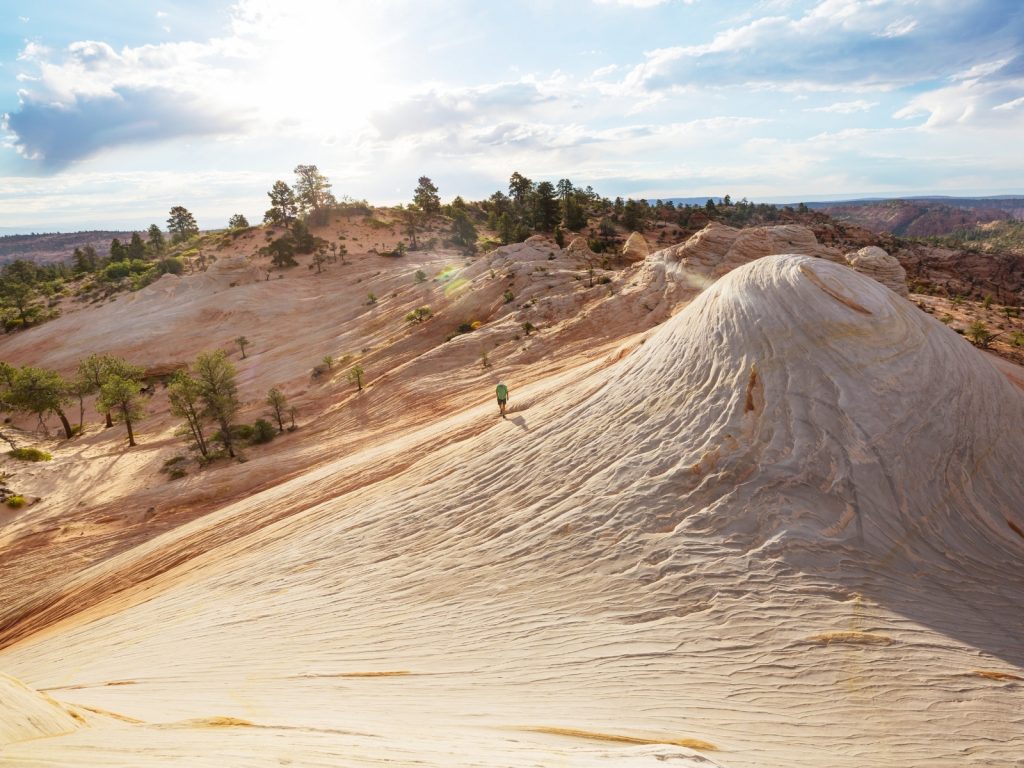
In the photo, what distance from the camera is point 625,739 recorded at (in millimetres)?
5449

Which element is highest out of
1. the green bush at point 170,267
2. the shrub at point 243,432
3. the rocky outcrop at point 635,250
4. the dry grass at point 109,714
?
the green bush at point 170,267

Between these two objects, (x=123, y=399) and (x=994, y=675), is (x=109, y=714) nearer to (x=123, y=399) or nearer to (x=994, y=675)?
(x=994, y=675)

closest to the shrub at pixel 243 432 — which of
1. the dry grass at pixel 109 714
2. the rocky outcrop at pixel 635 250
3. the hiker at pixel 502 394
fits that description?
the hiker at pixel 502 394

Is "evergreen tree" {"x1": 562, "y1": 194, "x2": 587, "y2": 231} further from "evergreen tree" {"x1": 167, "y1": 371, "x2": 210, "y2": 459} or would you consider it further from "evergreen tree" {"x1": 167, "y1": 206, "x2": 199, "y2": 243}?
"evergreen tree" {"x1": 167, "y1": 206, "x2": 199, "y2": 243}

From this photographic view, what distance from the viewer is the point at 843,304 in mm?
10961

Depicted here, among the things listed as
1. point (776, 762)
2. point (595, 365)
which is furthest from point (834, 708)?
point (595, 365)

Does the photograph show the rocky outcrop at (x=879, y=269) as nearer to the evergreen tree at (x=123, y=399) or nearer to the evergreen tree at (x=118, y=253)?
the evergreen tree at (x=123, y=399)

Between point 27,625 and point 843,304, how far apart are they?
2125 cm

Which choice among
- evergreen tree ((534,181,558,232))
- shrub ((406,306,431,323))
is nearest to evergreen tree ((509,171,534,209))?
evergreen tree ((534,181,558,232))

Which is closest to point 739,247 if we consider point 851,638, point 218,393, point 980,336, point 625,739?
point 980,336

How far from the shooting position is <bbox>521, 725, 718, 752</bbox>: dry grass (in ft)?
17.6

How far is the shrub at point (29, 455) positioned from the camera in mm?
26359

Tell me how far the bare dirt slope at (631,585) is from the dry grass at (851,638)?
0.02 m

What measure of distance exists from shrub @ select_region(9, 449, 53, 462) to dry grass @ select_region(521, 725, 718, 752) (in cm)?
3235
